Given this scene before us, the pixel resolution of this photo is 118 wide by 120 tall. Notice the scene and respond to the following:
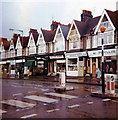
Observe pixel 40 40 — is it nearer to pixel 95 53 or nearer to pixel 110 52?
pixel 95 53

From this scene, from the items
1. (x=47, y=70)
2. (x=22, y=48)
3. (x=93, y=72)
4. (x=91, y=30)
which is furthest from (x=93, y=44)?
(x=22, y=48)

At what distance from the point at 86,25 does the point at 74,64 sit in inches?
283

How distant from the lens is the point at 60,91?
13.2 m

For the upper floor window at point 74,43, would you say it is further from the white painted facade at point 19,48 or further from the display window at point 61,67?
the white painted facade at point 19,48

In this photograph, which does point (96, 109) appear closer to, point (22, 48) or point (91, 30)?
point (91, 30)

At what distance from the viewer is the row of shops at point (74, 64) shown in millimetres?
25391

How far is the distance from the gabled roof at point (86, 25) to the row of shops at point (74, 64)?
145 inches

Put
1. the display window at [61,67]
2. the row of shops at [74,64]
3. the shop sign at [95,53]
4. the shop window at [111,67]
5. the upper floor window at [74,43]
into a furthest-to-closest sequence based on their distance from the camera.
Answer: the display window at [61,67] → the upper floor window at [74,43] → the shop sign at [95,53] → the row of shops at [74,64] → the shop window at [111,67]

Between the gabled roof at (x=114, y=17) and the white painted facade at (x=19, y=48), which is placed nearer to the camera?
the gabled roof at (x=114, y=17)

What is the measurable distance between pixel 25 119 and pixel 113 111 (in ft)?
11.6

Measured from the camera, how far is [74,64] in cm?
3142

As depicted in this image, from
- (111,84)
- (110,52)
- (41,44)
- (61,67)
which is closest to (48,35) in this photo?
(41,44)

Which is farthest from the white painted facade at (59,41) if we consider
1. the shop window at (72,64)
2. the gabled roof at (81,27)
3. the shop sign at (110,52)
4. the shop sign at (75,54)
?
the shop sign at (110,52)

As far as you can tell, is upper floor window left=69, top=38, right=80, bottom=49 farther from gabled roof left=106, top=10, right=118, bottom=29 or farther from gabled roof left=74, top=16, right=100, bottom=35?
gabled roof left=106, top=10, right=118, bottom=29
